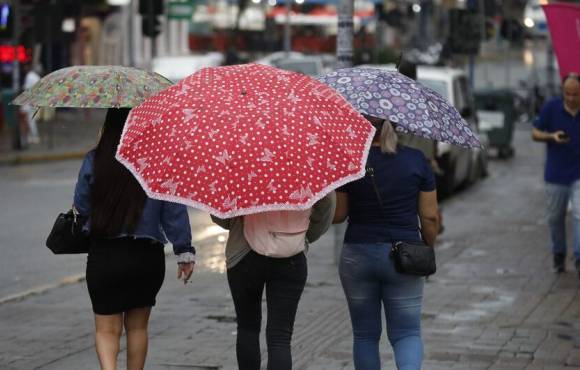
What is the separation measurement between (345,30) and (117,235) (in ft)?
21.5

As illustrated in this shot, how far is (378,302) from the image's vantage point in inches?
253

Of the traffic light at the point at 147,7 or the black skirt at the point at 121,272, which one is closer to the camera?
the black skirt at the point at 121,272

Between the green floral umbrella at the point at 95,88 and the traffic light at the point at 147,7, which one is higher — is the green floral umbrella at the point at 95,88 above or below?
above

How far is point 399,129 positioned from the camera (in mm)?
6324

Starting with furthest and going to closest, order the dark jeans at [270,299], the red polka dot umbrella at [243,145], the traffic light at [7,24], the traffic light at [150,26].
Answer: the traffic light at [7,24]
the traffic light at [150,26]
the dark jeans at [270,299]
the red polka dot umbrella at [243,145]

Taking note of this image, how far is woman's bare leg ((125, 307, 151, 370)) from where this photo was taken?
6.53 m

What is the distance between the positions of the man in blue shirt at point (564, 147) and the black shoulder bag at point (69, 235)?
5815 mm

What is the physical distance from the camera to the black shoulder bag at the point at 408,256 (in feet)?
20.2

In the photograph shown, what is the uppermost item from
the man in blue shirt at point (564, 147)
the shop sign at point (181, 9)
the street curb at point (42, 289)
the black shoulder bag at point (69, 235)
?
the black shoulder bag at point (69, 235)

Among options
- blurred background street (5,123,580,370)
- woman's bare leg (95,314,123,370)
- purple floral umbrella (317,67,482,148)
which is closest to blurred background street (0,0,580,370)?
blurred background street (5,123,580,370)

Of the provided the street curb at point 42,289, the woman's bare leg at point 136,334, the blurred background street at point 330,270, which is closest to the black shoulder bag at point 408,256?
the woman's bare leg at point 136,334

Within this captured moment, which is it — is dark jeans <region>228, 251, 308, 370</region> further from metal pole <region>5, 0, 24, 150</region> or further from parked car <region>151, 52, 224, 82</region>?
parked car <region>151, 52, 224, 82</region>

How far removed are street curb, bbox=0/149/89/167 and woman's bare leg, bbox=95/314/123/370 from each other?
20605 millimetres

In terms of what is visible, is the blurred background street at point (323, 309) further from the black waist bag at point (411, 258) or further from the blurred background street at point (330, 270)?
the black waist bag at point (411, 258)
